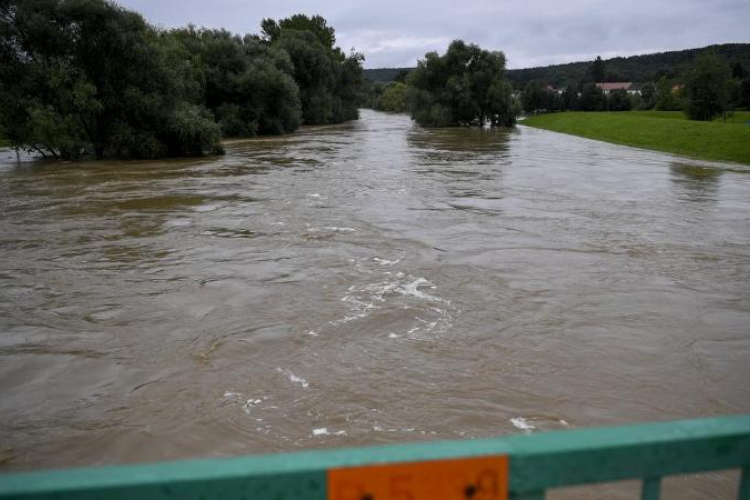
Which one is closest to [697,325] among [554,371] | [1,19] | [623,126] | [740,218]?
[554,371]

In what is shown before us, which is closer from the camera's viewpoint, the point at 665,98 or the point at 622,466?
the point at 622,466

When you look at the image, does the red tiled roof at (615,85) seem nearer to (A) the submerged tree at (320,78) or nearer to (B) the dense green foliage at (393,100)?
(B) the dense green foliage at (393,100)

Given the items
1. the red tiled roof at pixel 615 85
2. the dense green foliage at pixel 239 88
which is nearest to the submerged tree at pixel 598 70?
the red tiled roof at pixel 615 85

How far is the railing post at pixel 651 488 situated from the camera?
1.39 metres

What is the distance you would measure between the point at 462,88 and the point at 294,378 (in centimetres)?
5406

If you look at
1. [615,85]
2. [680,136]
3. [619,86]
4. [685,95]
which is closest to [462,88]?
[685,95]

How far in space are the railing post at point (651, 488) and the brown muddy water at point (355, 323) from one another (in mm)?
2584

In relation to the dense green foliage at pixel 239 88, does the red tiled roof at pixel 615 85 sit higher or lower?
higher

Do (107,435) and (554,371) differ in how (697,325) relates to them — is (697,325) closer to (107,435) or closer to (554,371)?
(554,371)

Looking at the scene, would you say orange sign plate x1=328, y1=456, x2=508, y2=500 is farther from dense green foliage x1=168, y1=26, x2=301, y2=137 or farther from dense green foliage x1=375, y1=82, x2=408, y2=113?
dense green foliage x1=375, y1=82, x2=408, y2=113

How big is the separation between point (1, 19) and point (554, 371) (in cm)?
2784

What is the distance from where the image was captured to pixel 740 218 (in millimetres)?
12797

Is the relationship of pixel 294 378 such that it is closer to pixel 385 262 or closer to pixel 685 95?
pixel 385 262

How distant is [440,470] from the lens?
4.28 feet
